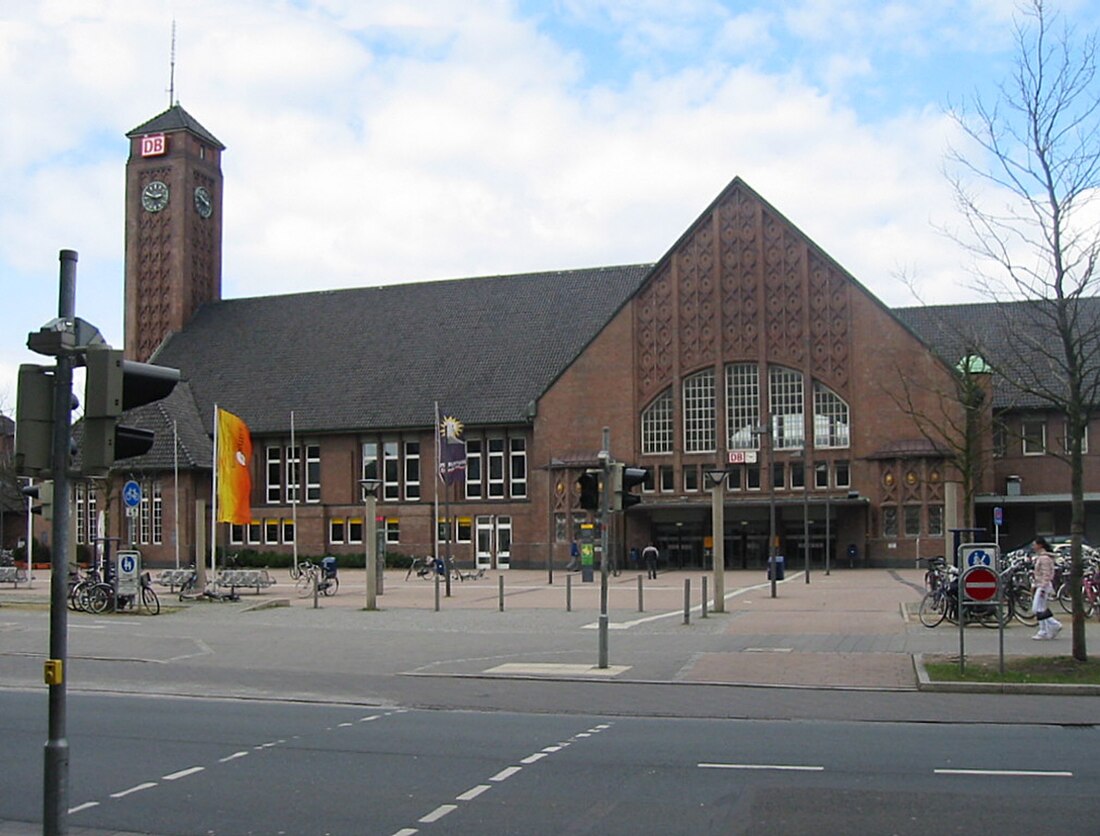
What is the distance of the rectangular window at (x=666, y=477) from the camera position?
6031cm

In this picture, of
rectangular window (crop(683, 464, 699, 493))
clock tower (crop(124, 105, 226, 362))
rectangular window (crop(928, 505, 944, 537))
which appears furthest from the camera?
clock tower (crop(124, 105, 226, 362))

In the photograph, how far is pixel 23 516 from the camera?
77.4 metres

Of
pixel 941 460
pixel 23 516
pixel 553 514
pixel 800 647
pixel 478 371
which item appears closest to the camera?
pixel 800 647

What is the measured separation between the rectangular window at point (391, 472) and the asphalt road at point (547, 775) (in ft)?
172

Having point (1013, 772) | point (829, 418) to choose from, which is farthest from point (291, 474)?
point (1013, 772)

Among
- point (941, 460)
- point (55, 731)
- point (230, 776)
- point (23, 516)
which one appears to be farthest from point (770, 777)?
point (23, 516)

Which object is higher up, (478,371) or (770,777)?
(478,371)

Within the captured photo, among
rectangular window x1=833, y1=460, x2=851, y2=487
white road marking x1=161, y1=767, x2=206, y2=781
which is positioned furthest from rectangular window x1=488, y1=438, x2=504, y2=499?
white road marking x1=161, y1=767, x2=206, y2=781

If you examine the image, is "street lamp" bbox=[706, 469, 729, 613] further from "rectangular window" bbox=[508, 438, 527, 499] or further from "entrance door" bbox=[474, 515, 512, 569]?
"entrance door" bbox=[474, 515, 512, 569]

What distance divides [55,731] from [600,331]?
182 ft

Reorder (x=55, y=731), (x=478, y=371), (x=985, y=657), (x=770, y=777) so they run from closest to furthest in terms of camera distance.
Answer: (x=55, y=731), (x=770, y=777), (x=985, y=657), (x=478, y=371)

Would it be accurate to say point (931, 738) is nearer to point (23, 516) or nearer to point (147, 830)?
point (147, 830)

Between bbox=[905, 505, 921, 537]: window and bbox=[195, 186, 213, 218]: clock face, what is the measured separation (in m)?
44.6

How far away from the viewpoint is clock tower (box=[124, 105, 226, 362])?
246 feet
